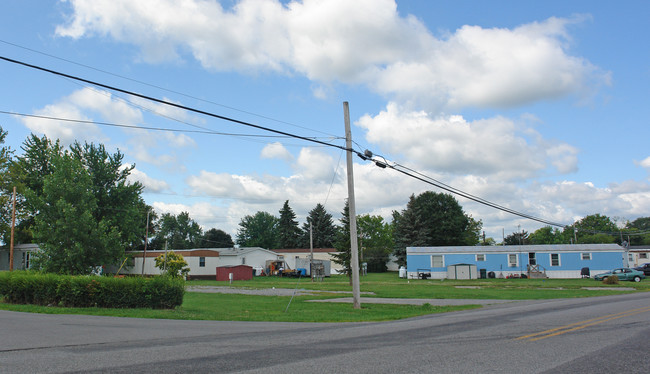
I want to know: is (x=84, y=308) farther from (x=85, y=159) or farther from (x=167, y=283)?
(x=85, y=159)

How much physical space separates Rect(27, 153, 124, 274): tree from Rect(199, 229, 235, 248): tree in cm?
8200

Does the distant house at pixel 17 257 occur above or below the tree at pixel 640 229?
below

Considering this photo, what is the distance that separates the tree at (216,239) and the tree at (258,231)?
5636mm

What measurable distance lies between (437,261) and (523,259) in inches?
373

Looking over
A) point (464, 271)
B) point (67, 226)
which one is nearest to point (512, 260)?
point (464, 271)

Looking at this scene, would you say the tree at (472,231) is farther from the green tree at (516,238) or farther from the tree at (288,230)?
the tree at (288,230)

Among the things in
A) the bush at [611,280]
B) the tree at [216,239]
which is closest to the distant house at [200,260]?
the bush at [611,280]

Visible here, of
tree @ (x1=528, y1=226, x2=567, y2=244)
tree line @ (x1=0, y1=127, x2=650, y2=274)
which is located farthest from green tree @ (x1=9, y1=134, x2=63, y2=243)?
tree @ (x1=528, y1=226, x2=567, y2=244)

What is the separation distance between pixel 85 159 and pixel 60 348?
167ft

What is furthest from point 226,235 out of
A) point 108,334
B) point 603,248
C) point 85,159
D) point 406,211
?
point 108,334

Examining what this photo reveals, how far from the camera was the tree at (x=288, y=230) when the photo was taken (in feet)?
330

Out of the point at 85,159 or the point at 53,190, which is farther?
the point at 85,159

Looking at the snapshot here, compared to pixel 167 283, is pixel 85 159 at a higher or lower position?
higher

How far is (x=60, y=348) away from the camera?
9289 millimetres
